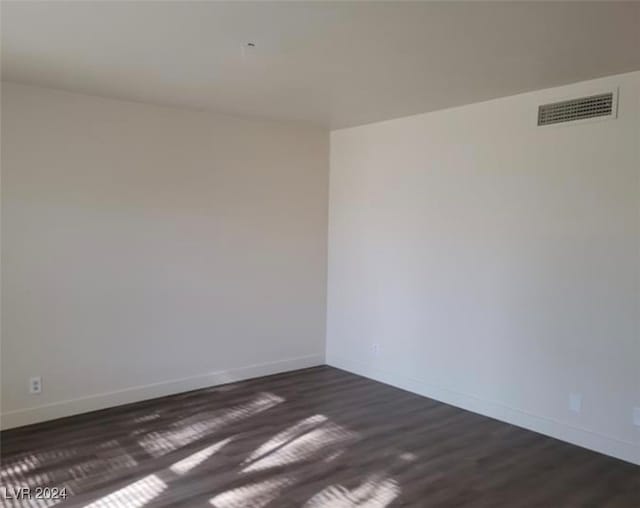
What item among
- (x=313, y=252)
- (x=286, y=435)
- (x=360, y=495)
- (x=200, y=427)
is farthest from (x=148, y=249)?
(x=360, y=495)

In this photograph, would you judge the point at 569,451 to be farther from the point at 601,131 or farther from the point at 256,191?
the point at 256,191

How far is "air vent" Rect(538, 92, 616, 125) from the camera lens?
3365mm

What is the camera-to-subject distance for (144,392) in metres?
4.35

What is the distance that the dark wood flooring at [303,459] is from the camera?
9.30ft

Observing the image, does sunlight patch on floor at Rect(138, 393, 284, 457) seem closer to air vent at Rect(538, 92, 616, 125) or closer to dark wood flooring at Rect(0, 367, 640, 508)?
dark wood flooring at Rect(0, 367, 640, 508)

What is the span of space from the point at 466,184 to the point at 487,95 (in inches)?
28.9

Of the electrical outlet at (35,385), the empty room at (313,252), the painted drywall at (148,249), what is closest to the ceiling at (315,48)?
the empty room at (313,252)

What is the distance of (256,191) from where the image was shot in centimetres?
497

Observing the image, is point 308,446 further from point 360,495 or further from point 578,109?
point 578,109

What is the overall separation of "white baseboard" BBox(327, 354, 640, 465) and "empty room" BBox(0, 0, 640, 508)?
17mm

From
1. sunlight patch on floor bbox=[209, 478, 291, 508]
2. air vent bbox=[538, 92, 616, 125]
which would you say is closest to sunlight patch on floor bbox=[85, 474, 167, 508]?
sunlight patch on floor bbox=[209, 478, 291, 508]

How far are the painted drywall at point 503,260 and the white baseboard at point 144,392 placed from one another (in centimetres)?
69

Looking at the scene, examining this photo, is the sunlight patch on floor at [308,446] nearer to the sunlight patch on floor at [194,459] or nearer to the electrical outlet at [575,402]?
the sunlight patch on floor at [194,459]

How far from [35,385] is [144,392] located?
863 millimetres
